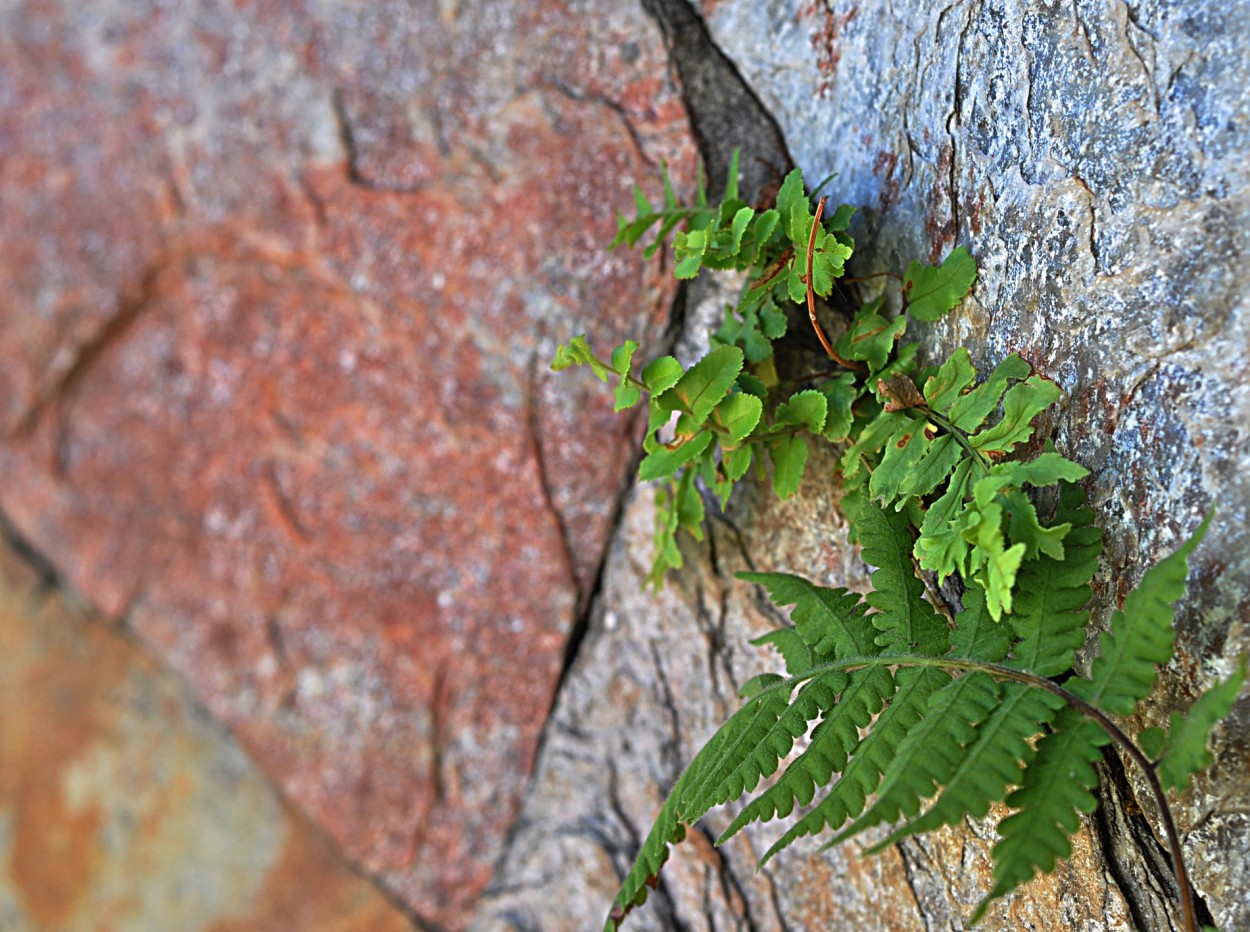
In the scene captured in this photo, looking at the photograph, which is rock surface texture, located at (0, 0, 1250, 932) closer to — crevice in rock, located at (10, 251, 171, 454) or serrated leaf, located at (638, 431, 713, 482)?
crevice in rock, located at (10, 251, 171, 454)

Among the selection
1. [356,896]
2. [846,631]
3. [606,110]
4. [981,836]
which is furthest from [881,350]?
[356,896]

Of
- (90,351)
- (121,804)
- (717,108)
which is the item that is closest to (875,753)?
(717,108)

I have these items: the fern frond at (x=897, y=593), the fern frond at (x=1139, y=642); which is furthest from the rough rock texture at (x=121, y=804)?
the fern frond at (x=1139, y=642)

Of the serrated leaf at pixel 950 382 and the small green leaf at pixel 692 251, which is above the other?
the small green leaf at pixel 692 251

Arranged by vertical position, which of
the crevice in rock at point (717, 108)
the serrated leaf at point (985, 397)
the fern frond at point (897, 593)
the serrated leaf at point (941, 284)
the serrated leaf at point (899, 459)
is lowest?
the fern frond at point (897, 593)

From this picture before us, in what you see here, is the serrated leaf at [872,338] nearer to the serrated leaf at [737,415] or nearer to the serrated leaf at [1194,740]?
the serrated leaf at [737,415]

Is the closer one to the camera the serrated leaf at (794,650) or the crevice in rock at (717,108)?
the serrated leaf at (794,650)

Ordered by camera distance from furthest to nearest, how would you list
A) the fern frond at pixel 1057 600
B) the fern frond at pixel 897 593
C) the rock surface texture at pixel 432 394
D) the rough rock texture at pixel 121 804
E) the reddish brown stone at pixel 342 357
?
the rough rock texture at pixel 121 804 < the reddish brown stone at pixel 342 357 < the rock surface texture at pixel 432 394 < the fern frond at pixel 897 593 < the fern frond at pixel 1057 600

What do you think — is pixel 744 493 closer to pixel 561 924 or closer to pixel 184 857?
pixel 561 924

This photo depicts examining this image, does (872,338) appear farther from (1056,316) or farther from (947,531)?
(947,531)
